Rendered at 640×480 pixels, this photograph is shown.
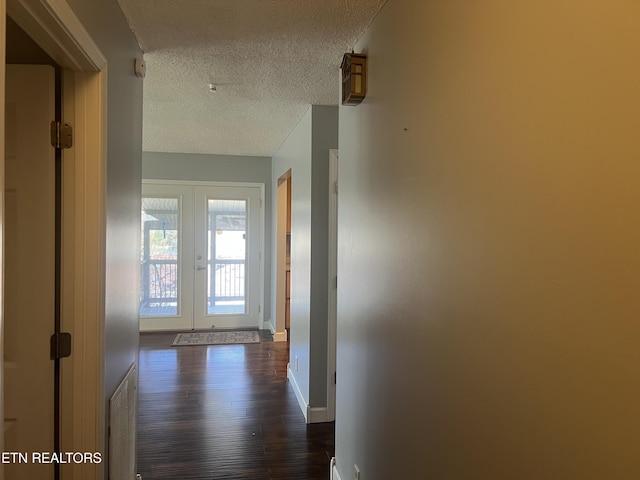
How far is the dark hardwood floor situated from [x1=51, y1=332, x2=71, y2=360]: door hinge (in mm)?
1328

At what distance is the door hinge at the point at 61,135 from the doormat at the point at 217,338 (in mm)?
3974

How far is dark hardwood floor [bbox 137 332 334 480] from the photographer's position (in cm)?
249

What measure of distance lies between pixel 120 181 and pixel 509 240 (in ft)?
5.22

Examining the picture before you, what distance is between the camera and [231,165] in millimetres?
5660

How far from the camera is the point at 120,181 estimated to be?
1.78 metres

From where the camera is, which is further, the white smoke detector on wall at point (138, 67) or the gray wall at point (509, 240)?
the white smoke detector on wall at point (138, 67)

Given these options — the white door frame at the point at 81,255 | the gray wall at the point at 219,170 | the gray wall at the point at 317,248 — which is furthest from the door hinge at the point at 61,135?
the gray wall at the point at 219,170

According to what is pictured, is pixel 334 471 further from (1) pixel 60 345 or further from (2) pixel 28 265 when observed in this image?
(2) pixel 28 265

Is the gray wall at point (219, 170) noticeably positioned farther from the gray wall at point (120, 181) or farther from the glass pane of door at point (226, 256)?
the gray wall at point (120, 181)

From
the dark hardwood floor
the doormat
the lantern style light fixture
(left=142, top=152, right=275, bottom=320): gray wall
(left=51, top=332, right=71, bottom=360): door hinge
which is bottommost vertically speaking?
the dark hardwood floor

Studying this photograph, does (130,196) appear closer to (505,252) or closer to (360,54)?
→ (360,54)

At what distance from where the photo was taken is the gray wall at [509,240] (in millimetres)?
659

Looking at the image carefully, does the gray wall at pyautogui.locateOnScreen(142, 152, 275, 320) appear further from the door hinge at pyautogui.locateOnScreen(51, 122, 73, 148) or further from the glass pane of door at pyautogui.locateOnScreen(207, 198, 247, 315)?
the door hinge at pyautogui.locateOnScreen(51, 122, 73, 148)

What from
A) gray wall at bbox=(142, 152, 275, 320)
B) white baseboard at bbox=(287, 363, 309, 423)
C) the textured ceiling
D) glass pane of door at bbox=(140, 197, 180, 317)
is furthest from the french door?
white baseboard at bbox=(287, 363, 309, 423)
